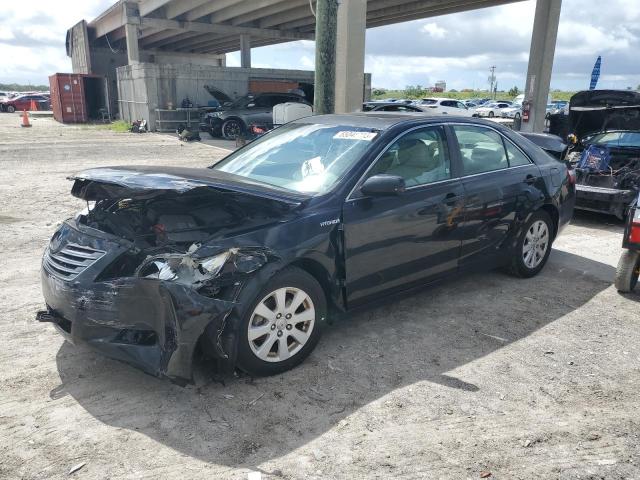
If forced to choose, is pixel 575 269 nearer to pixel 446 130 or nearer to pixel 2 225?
pixel 446 130

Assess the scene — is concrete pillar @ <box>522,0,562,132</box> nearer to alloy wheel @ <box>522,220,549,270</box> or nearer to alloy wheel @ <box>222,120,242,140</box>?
alloy wheel @ <box>222,120,242,140</box>

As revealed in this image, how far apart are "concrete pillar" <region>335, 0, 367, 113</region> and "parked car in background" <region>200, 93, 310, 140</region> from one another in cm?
560

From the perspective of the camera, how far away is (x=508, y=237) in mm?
4879

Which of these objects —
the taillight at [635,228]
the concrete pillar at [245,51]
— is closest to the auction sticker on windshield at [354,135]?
the taillight at [635,228]

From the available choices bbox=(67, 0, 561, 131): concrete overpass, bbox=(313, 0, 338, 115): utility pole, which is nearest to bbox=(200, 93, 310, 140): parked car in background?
bbox=(67, 0, 561, 131): concrete overpass

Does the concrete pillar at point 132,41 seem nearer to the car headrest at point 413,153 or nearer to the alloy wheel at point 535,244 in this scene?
the alloy wheel at point 535,244

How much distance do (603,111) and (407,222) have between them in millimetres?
7744

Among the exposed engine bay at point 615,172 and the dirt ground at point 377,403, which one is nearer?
the dirt ground at point 377,403

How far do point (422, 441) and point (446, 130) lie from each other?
262 centimetres

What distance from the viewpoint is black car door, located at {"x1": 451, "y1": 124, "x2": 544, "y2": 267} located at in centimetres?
447

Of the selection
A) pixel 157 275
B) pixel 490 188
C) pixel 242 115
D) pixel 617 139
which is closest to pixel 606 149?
pixel 617 139

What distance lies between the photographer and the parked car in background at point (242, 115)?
19.5 m

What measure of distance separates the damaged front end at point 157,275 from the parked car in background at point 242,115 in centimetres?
1620

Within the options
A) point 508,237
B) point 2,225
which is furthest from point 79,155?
point 508,237
